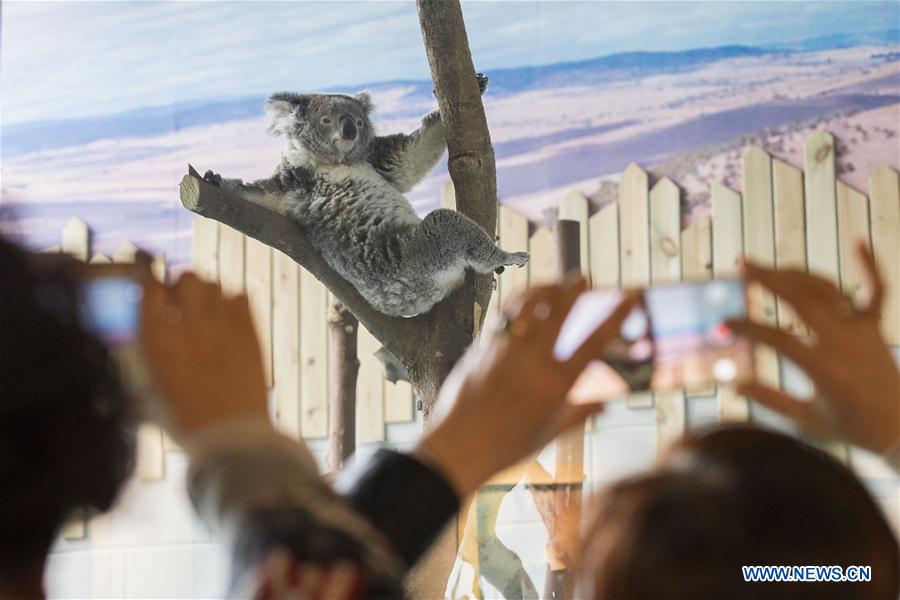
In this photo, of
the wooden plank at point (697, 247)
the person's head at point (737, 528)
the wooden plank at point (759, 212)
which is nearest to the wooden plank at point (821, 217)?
the wooden plank at point (759, 212)

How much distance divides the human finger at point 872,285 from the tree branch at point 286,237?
5.42 feet

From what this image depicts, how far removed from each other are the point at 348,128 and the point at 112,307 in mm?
2242

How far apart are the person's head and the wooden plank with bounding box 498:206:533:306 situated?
2.91m

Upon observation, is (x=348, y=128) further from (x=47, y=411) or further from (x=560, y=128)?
(x=47, y=411)

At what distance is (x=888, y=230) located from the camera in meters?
3.31

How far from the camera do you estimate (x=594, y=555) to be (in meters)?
0.41

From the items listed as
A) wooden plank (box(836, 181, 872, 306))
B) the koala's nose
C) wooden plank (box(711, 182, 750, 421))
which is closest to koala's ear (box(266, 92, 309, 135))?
the koala's nose

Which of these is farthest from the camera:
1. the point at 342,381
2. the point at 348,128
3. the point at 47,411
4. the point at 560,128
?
the point at 560,128

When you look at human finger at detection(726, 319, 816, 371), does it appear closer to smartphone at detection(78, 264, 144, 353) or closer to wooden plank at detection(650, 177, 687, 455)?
smartphone at detection(78, 264, 144, 353)

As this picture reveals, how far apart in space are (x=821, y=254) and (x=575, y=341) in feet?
10.3

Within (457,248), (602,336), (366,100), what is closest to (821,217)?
(366,100)

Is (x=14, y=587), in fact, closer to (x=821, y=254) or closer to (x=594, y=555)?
(x=594, y=555)

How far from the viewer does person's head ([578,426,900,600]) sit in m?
0.39

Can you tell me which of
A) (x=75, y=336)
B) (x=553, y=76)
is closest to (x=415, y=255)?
(x=553, y=76)
